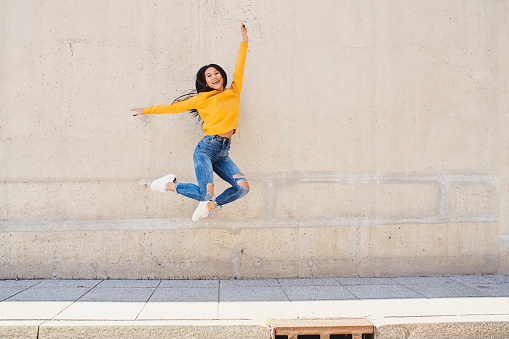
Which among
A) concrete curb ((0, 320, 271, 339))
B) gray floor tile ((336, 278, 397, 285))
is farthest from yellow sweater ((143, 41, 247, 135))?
gray floor tile ((336, 278, 397, 285))

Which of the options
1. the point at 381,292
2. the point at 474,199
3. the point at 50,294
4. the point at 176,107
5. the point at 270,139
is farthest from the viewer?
the point at 474,199

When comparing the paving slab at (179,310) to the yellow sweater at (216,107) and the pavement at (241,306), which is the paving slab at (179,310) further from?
the yellow sweater at (216,107)

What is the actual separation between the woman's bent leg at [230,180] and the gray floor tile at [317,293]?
4.20 feet

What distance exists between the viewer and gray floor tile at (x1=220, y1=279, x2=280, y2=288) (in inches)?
176

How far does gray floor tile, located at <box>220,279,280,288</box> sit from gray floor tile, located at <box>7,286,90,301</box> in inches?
65.8

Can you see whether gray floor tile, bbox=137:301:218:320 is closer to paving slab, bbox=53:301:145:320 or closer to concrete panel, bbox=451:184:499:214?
paving slab, bbox=53:301:145:320

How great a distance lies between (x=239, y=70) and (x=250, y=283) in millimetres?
2666

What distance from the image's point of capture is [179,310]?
11.7 ft

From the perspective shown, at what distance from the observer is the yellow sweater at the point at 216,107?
167 inches

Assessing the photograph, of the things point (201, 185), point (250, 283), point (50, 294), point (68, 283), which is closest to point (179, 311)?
point (250, 283)

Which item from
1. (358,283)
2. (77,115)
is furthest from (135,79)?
(358,283)

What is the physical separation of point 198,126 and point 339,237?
243cm

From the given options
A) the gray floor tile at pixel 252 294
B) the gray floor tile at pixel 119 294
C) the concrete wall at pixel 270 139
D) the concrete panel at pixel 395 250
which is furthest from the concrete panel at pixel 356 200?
the gray floor tile at pixel 119 294

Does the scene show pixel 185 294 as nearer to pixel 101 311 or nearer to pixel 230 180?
pixel 101 311
